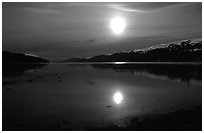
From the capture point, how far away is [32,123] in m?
15.1

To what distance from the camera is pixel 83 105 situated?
69.8 feet

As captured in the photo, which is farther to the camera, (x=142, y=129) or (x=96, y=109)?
(x=96, y=109)

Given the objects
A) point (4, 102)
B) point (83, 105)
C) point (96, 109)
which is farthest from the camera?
point (4, 102)

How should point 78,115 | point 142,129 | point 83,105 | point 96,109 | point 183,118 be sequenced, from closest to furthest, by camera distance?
point 142,129 < point 183,118 < point 78,115 < point 96,109 < point 83,105

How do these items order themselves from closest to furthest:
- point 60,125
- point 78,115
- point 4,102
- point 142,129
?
point 142,129
point 60,125
point 78,115
point 4,102

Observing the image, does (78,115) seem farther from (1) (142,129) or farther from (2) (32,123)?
(1) (142,129)

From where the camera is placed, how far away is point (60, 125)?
14.5 metres

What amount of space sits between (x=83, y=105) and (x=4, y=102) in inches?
364

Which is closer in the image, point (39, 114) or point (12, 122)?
point (12, 122)

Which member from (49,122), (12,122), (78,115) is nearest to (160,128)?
(78,115)

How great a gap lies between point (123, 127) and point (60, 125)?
14.9 ft

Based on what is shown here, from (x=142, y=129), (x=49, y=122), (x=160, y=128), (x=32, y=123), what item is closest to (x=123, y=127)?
(x=142, y=129)

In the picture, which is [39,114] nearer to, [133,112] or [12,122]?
[12,122]

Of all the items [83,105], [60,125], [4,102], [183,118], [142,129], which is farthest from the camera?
[4,102]
